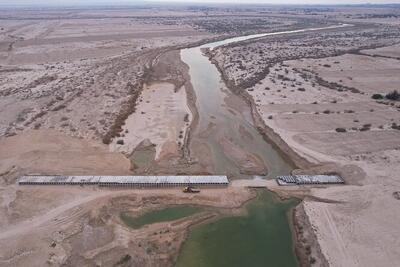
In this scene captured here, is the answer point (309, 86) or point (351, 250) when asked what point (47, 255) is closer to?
point (351, 250)

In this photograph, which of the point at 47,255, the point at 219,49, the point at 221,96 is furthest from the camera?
the point at 219,49

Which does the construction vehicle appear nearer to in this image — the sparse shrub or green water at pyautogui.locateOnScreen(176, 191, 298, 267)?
green water at pyautogui.locateOnScreen(176, 191, 298, 267)

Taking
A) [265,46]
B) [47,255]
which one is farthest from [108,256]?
[265,46]

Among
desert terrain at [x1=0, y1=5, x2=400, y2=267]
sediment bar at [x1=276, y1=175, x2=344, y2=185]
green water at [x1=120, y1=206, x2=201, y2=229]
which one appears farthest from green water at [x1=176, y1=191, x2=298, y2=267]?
sediment bar at [x1=276, y1=175, x2=344, y2=185]

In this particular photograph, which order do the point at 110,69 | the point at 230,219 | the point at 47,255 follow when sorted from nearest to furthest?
the point at 47,255 → the point at 230,219 → the point at 110,69

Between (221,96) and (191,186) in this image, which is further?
(221,96)

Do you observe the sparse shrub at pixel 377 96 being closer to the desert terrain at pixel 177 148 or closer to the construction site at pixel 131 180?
the desert terrain at pixel 177 148
